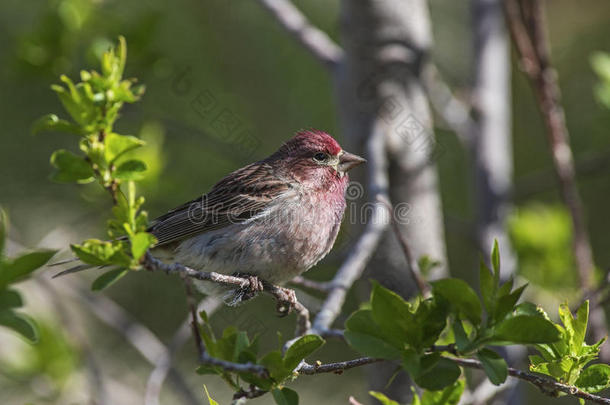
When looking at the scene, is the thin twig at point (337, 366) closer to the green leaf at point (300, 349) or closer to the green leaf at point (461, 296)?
the green leaf at point (300, 349)

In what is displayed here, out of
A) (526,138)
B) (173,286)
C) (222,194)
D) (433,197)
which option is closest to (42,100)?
(173,286)

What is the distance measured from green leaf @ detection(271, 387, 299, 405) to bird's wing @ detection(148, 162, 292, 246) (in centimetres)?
162

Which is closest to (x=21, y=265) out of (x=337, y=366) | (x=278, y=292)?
(x=337, y=366)

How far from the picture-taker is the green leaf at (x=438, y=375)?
1.94 metres

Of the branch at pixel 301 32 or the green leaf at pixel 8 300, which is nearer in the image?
the green leaf at pixel 8 300

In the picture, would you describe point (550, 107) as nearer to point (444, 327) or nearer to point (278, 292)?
point (278, 292)

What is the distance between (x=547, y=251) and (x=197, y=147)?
2755 mm

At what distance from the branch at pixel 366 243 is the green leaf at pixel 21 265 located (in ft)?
3.27

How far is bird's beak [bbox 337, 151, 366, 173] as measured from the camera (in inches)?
140

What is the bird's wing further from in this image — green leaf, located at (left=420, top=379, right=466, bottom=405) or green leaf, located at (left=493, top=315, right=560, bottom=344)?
green leaf, located at (left=493, top=315, right=560, bottom=344)

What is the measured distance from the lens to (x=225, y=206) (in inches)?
143

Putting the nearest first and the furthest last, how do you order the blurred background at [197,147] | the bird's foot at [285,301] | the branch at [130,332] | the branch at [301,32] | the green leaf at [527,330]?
the green leaf at [527,330] → the bird's foot at [285,301] → the branch at [130,332] → the branch at [301,32] → the blurred background at [197,147]

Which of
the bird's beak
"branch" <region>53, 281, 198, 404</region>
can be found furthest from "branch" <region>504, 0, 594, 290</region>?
"branch" <region>53, 281, 198, 404</region>

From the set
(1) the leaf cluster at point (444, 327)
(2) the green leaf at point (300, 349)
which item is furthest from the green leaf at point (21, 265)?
(1) the leaf cluster at point (444, 327)
